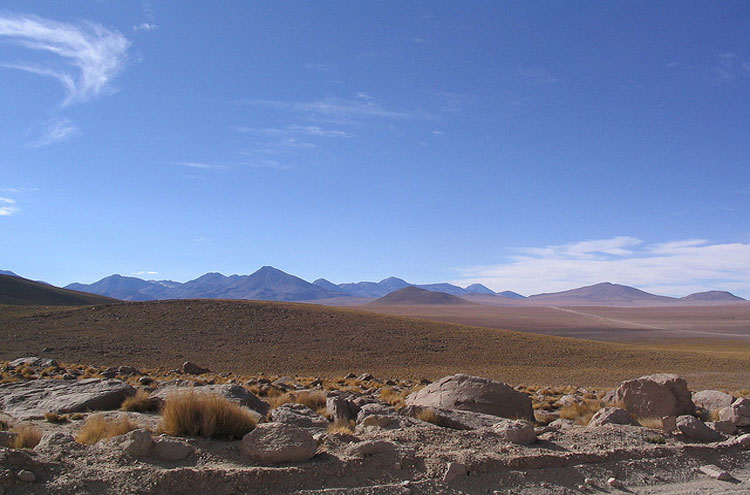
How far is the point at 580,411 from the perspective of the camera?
13.9m

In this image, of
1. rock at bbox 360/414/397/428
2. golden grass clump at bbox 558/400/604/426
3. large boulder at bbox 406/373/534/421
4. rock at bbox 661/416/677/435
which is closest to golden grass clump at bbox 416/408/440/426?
rock at bbox 360/414/397/428

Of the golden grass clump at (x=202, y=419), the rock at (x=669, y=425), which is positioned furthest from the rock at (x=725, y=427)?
the golden grass clump at (x=202, y=419)

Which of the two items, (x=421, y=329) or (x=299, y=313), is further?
(x=299, y=313)

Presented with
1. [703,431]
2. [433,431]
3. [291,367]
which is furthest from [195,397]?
[291,367]

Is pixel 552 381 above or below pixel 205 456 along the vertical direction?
below

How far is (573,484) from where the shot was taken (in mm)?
7023

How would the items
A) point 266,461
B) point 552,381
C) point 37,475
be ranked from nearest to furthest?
1. point 37,475
2. point 266,461
3. point 552,381

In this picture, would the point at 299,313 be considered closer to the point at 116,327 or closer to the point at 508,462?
the point at 116,327

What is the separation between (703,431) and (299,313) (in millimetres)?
46661

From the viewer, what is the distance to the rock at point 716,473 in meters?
7.49

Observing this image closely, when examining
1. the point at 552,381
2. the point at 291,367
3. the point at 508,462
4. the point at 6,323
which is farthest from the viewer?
the point at 6,323

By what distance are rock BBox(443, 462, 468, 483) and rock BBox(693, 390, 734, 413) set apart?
31.3 feet

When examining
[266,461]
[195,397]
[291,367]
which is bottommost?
[291,367]

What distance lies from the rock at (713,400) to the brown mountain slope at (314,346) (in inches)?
528
